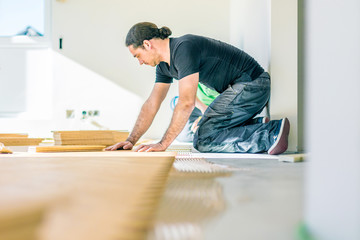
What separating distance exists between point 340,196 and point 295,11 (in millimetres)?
2664

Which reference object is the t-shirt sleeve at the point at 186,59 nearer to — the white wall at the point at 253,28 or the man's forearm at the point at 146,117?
the man's forearm at the point at 146,117

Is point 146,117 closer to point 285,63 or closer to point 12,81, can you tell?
point 285,63

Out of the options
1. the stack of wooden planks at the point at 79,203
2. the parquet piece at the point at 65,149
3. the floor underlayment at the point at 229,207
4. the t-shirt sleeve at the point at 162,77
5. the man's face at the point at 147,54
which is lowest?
the parquet piece at the point at 65,149

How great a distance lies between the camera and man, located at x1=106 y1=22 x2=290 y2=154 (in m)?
2.35

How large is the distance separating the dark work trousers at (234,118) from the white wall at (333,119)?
2093 mm

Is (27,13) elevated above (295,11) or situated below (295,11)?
above

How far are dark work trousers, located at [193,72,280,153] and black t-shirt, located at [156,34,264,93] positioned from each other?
0.07 m

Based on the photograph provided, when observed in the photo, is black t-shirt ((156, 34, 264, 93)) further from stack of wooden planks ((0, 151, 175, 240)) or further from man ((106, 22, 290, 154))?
stack of wooden planks ((0, 151, 175, 240))

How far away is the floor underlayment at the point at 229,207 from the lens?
62 centimetres

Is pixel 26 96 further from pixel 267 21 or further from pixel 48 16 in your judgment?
pixel 267 21

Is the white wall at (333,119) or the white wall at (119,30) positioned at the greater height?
the white wall at (119,30)

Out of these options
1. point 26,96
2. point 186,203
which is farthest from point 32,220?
point 26,96

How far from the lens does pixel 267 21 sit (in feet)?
10.2

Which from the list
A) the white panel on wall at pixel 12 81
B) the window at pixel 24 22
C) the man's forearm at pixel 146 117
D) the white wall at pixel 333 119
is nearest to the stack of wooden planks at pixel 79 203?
the white wall at pixel 333 119
